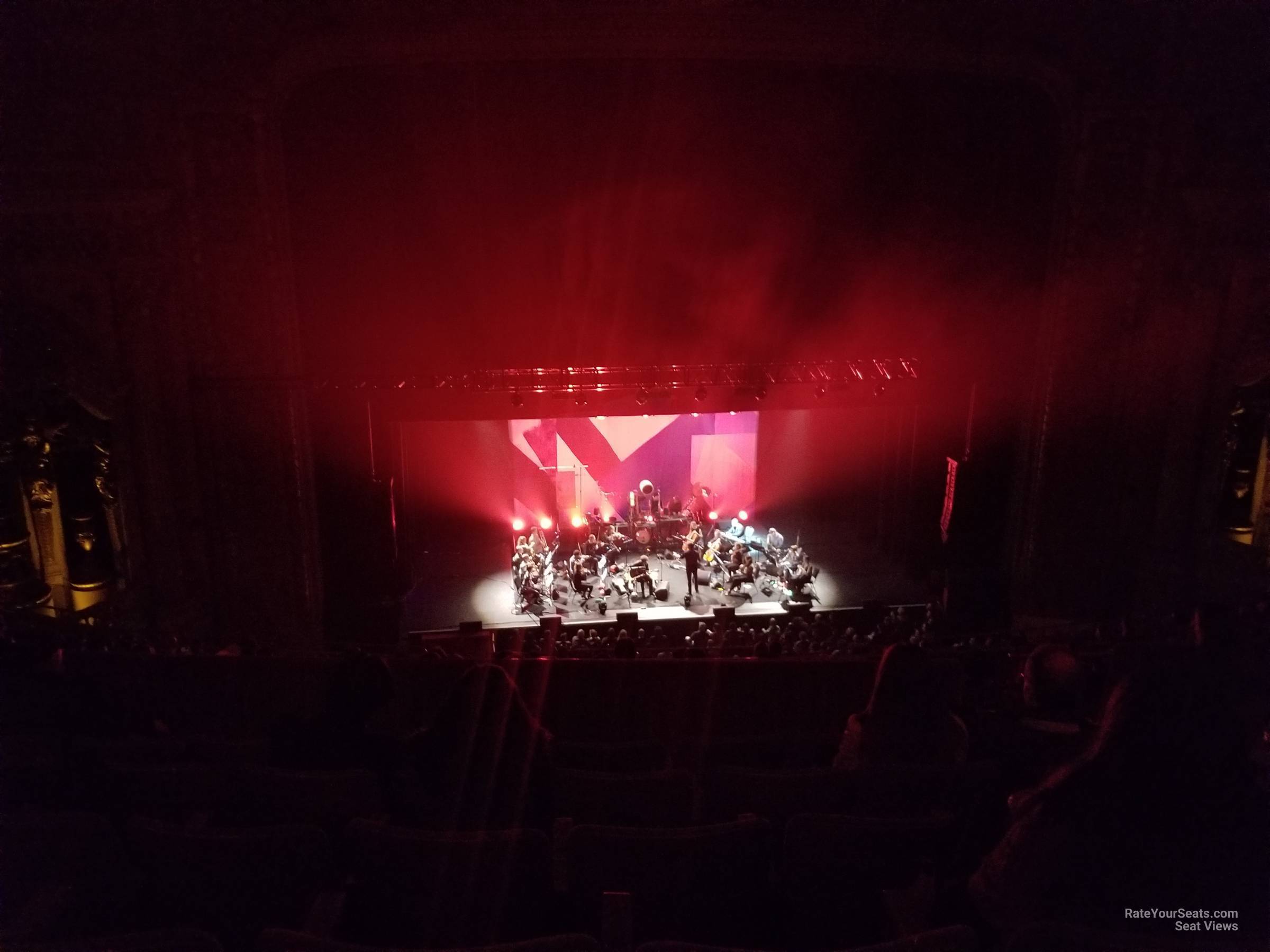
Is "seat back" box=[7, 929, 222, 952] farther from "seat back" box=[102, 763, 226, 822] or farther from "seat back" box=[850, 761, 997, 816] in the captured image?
"seat back" box=[850, 761, 997, 816]

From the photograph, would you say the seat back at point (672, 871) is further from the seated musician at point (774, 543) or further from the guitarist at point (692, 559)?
the seated musician at point (774, 543)

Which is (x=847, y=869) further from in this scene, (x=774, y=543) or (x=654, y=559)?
(x=654, y=559)

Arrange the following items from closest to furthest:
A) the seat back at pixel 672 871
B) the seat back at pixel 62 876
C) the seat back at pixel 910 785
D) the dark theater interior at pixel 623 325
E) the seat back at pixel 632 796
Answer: the seat back at pixel 672 871
the seat back at pixel 62 876
the seat back at pixel 632 796
the seat back at pixel 910 785
the dark theater interior at pixel 623 325

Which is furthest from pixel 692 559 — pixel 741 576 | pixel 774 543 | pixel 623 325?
pixel 623 325

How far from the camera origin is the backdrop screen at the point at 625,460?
12945 mm

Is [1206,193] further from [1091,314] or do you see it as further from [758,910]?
[758,910]

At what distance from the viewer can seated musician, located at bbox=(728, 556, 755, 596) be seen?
11094mm

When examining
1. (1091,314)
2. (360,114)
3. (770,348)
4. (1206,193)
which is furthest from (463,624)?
(1206,193)

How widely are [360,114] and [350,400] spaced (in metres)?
3.07

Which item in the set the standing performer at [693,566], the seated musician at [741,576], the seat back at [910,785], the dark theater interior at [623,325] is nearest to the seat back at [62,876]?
the dark theater interior at [623,325]

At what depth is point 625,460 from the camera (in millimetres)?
13383

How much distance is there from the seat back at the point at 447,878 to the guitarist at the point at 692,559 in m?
8.04

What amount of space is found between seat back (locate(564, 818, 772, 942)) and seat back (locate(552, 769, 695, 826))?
0.36m

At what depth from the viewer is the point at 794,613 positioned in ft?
32.5
